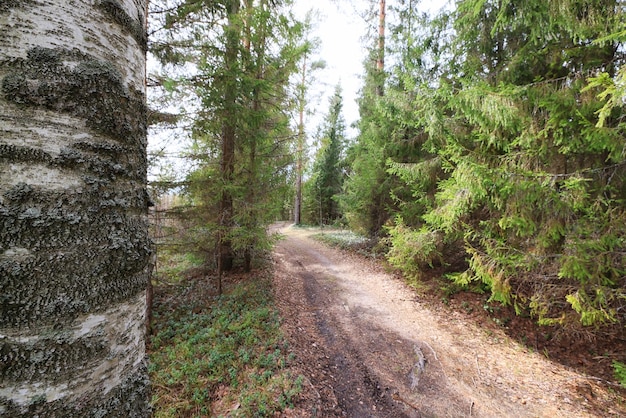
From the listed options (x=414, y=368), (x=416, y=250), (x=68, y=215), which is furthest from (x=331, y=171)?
(x=68, y=215)

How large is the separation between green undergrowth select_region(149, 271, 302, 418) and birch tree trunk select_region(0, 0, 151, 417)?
3.15 meters

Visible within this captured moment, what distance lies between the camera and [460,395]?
3.60 metres

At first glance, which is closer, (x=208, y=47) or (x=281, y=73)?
(x=208, y=47)

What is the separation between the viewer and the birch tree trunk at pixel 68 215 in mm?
552

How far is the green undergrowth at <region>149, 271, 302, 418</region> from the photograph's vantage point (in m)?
3.26

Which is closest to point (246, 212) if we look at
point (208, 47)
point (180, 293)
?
point (180, 293)

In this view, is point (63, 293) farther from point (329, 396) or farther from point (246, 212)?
point (246, 212)

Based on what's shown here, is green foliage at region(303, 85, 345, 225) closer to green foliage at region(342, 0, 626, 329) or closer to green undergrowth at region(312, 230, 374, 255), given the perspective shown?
green undergrowth at region(312, 230, 374, 255)

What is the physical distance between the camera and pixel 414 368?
4117mm

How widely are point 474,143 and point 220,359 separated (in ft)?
23.0

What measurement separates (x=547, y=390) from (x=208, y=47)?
27.3ft

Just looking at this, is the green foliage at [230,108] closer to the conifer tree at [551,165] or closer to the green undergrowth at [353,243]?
the conifer tree at [551,165]

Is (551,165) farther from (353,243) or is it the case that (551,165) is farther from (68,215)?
(353,243)

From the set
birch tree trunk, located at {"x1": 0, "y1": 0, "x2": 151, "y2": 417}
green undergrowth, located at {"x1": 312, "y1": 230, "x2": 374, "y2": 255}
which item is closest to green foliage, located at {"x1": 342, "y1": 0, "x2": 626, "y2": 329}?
birch tree trunk, located at {"x1": 0, "y1": 0, "x2": 151, "y2": 417}
